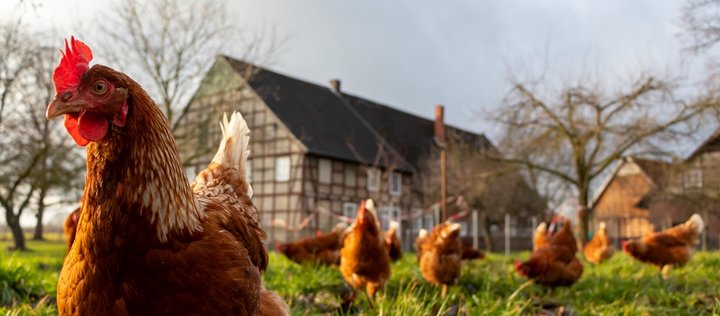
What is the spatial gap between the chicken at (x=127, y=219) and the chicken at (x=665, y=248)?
30.9 ft

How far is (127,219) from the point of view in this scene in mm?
2184

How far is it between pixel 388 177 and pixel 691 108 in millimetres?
13294

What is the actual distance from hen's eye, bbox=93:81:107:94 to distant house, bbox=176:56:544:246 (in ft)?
56.8

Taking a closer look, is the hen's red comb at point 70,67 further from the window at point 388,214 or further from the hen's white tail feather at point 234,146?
the window at point 388,214

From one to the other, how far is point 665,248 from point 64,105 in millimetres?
10334

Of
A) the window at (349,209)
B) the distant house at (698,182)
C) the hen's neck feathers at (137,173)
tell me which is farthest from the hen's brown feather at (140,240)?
the window at (349,209)

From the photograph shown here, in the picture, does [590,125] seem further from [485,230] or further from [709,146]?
[485,230]

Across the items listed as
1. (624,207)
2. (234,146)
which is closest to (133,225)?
(234,146)

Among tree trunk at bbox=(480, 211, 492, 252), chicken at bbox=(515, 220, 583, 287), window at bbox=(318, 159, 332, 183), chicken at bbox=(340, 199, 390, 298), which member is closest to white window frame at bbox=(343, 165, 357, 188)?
window at bbox=(318, 159, 332, 183)

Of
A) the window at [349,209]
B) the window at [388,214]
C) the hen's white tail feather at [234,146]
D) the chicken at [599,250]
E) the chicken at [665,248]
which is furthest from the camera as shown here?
the window at [388,214]

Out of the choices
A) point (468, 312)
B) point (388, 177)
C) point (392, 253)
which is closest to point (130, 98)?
point (468, 312)

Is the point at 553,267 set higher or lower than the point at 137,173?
lower

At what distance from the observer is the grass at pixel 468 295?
14.3ft

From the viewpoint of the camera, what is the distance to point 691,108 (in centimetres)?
1705
